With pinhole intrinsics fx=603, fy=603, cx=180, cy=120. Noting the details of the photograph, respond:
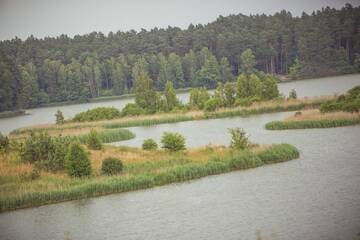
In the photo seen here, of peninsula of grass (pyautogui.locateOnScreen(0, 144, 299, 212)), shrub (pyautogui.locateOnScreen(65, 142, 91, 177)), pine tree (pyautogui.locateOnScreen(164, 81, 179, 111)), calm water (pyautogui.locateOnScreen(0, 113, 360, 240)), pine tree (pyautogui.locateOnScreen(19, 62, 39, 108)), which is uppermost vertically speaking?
pine tree (pyautogui.locateOnScreen(19, 62, 39, 108))

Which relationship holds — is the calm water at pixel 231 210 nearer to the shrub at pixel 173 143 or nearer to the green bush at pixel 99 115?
the shrub at pixel 173 143

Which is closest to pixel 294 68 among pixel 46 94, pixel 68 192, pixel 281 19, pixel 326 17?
pixel 326 17

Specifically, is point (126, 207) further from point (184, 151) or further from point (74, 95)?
point (74, 95)

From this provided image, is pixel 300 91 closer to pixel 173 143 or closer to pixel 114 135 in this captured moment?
pixel 114 135

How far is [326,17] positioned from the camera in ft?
533

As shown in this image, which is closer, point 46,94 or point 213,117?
point 213,117

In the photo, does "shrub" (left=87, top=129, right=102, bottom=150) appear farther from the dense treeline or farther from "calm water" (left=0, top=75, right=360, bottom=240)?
the dense treeline

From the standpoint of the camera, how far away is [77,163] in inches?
1575

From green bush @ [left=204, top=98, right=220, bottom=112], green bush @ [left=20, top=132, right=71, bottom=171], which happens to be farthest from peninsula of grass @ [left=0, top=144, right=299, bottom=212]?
green bush @ [left=204, top=98, right=220, bottom=112]

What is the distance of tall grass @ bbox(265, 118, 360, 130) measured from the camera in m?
54.1

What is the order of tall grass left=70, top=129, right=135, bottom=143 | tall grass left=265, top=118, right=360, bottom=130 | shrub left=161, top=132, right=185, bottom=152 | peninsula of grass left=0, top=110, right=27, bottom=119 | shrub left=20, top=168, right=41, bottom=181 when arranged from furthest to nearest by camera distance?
peninsula of grass left=0, top=110, right=27, bottom=119 → tall grass left=70, top=129, right=135, bottom=143 → tall grass left=265, top=118, right=360, bottom=130 → shrub left=161, top=132, right=185, bottom=152 → shrub left=20, top=168, right=41, bottom=181

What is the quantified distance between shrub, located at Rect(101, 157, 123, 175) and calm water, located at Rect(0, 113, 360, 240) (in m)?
3.55

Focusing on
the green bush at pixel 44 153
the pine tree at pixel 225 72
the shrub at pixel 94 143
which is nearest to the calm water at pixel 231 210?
the green bush at pixel 44 153

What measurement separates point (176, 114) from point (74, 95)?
251 ft
